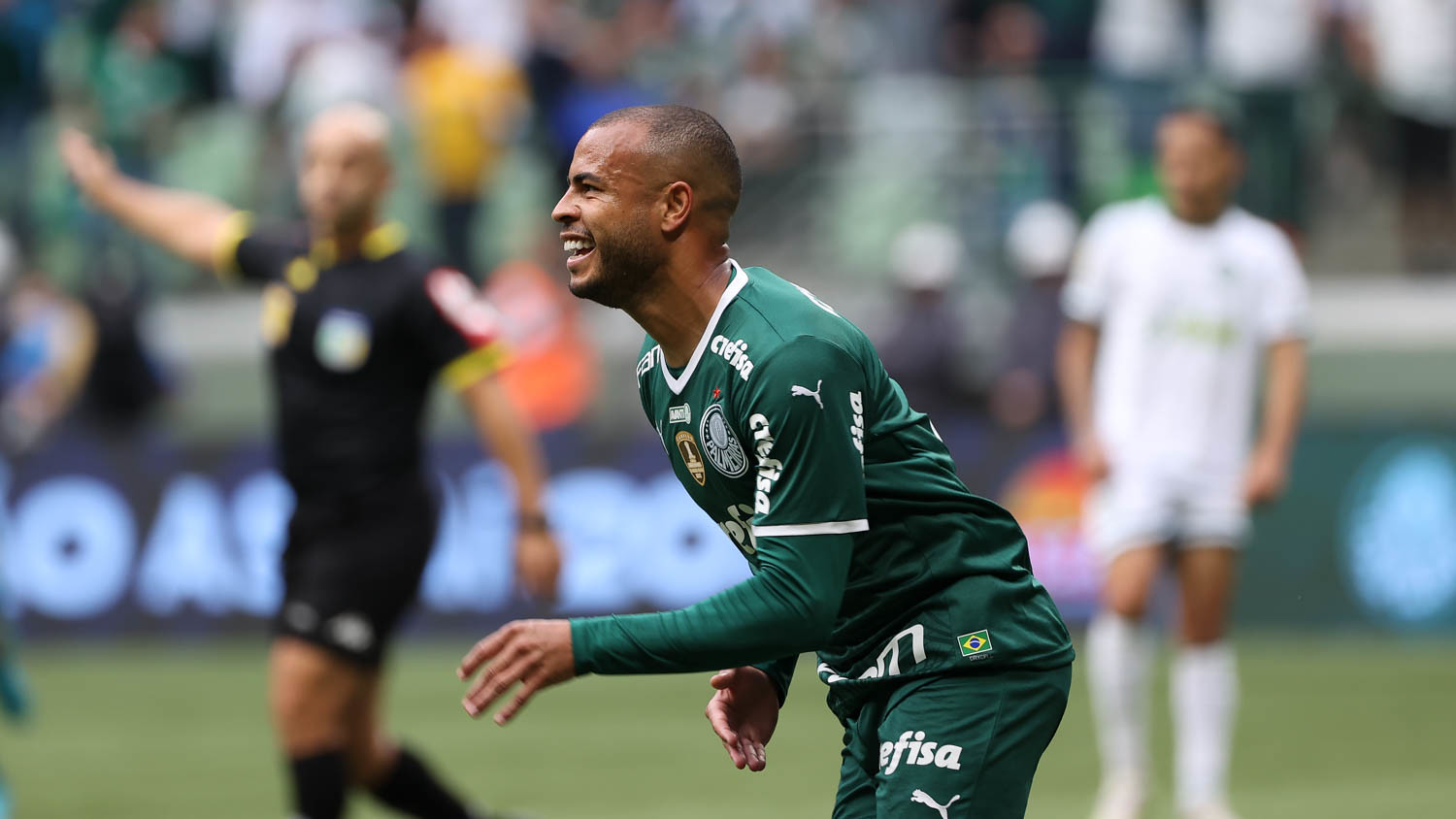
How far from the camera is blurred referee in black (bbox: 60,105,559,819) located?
7.20 metres

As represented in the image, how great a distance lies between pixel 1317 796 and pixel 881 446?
5.40m

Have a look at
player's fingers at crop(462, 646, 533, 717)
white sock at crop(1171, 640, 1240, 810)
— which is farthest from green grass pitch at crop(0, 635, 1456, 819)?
player's fingers at crop(462, 646, 533, 717)

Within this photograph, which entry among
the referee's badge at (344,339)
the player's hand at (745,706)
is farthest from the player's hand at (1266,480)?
the player's hand at (745,706)

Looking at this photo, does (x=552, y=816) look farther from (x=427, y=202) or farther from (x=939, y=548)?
(x=427, y=202)

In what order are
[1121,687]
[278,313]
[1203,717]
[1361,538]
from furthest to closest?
[1361,538] → [1121,687] → [1203,717] → [278,313]

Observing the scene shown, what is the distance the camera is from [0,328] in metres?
16.2

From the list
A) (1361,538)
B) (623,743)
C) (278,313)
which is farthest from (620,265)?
(1361,538)

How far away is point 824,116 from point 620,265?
13.1 metres

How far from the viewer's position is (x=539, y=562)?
7.30 meters

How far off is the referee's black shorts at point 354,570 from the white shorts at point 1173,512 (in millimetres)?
2918

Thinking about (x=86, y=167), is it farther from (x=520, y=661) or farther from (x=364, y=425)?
(x=520, y=661)

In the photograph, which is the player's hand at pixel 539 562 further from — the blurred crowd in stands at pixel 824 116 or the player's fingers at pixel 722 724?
the blurred crowd in stands at pixel 824 116

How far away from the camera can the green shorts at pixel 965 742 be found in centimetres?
442

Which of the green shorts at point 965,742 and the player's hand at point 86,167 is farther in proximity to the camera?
the player's hand at point 86,167
